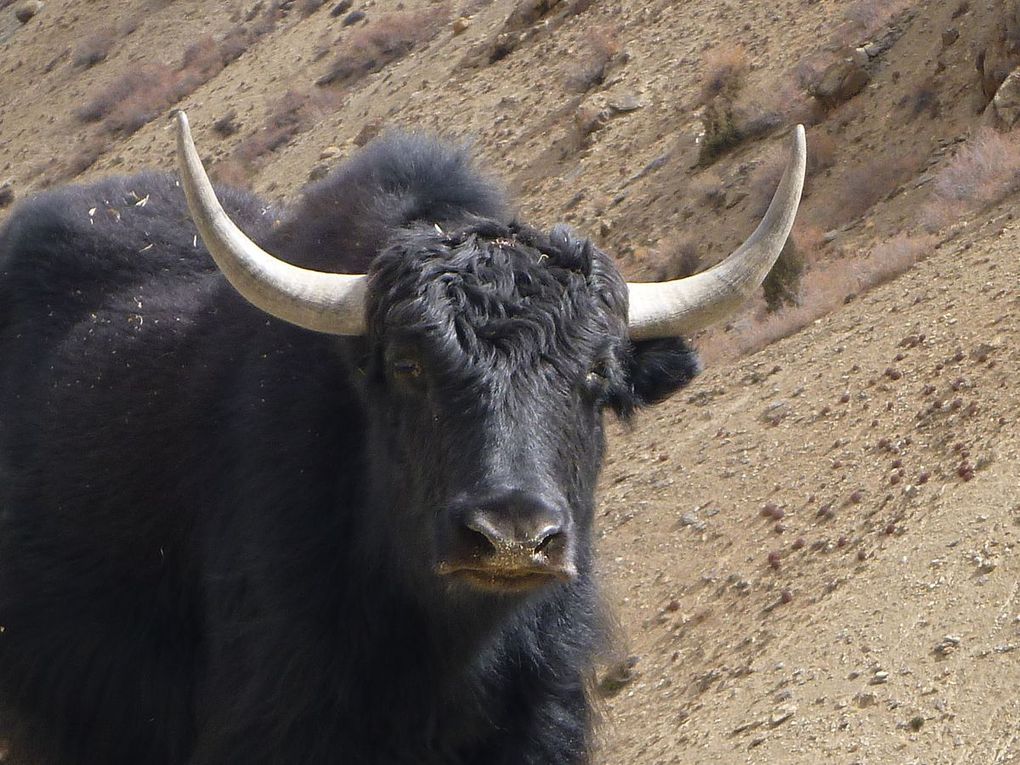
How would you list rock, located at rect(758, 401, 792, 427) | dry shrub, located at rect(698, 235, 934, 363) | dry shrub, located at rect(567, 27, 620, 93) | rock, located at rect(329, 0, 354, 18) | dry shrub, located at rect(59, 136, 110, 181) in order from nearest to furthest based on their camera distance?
rock, located at rect(758, 401, 792, 427) < dry shrub, located at rect(698, 235, 934, 363) < dry shrub, located at rect(567, 27, 620, 93) < rock, located at rect(329, 0, 354, 18) < dry shrub, located at rect(59, 136, 110, 181)

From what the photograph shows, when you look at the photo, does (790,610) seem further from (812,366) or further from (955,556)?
(812,366)

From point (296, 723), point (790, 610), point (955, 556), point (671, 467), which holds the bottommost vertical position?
point (671, 467)

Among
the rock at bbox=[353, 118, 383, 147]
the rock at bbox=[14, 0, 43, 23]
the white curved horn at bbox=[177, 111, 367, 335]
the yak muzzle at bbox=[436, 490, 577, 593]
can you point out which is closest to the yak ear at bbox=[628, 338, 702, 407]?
Answer: the white curved horn at bbox=[177, 111, 367, 335]

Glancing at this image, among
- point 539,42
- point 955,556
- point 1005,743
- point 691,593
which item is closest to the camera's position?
point 1005,743

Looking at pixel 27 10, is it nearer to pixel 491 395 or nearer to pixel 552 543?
pixel 491 395

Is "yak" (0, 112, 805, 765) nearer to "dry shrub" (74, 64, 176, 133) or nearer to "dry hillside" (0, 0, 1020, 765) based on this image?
"dry hillside" (0, 0, 1020, 765)

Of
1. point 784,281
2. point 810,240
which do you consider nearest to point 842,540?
point 784,281

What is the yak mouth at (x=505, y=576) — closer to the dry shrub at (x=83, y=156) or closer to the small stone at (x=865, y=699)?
the small stone at (x=865, y=699)

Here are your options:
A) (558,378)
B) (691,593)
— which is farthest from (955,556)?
(558,378)

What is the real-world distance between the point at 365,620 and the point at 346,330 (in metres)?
1.00

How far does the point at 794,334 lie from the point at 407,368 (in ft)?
22.9

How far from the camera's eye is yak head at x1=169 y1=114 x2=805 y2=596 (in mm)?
4133

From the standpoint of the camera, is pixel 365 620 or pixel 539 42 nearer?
pixel 365 620

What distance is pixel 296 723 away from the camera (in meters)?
4.90
